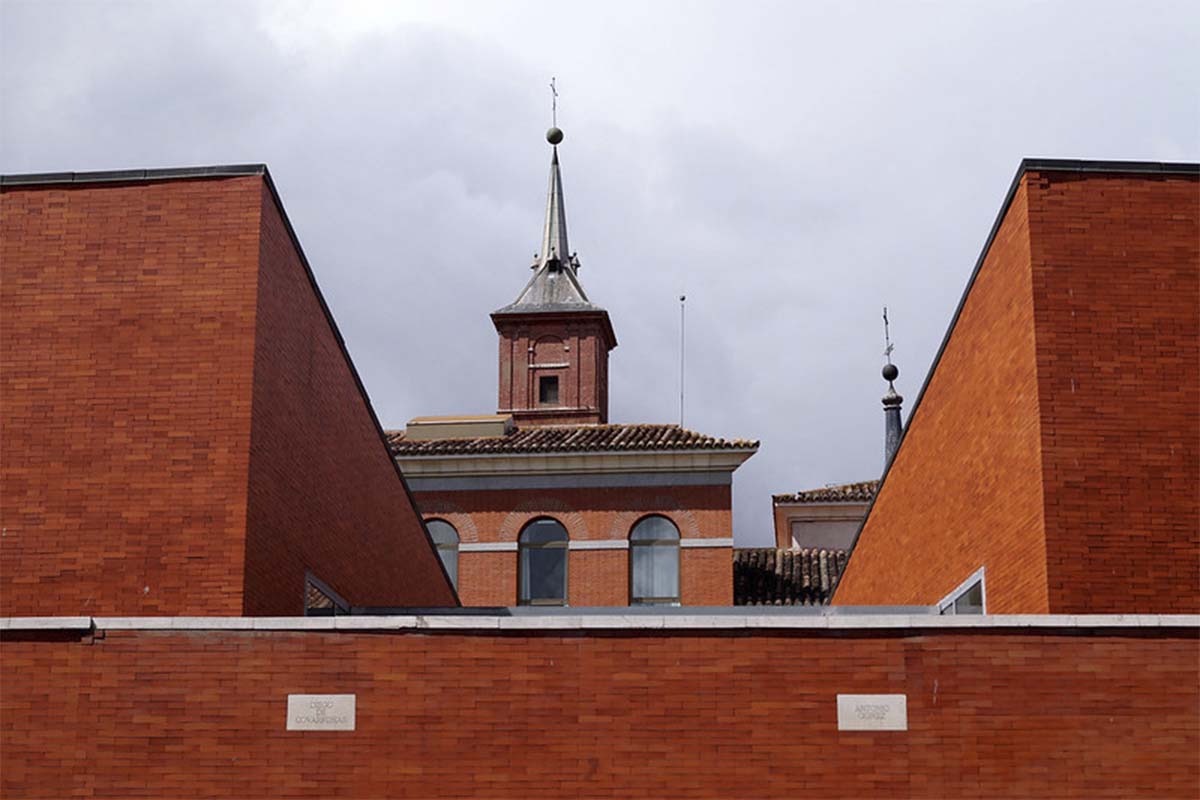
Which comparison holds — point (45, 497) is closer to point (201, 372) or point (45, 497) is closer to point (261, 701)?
point (201, 372)

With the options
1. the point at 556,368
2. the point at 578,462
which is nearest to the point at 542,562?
the point at 578,462

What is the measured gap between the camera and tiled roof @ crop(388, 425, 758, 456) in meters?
39.0

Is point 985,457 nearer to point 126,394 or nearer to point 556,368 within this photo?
point 126,394

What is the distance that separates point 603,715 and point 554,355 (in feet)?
129

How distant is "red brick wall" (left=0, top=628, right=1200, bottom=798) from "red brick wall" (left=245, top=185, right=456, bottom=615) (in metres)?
1.96

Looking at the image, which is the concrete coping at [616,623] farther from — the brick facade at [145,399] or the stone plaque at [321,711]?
the brick facade at [145,399]

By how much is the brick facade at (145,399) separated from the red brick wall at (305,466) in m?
0.05

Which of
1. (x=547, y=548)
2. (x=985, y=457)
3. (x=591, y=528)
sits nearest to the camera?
(x=985, y=457)

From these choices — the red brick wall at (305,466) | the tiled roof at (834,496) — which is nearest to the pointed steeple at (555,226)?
the tiled roof at (834,496)

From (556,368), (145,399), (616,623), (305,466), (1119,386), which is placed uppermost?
(556,368)

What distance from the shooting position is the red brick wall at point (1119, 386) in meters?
14.3

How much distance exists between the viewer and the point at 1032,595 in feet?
48.3

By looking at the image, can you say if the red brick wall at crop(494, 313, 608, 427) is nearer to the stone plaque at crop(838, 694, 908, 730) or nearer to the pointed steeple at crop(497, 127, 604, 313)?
the pointed steeple at crop(497, 127, 604, 313)

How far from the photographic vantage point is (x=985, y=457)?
650 inches
